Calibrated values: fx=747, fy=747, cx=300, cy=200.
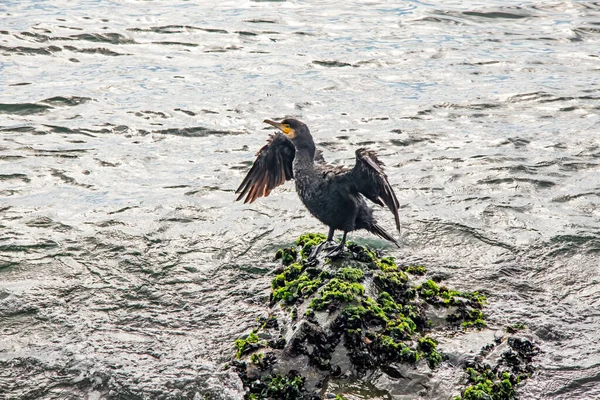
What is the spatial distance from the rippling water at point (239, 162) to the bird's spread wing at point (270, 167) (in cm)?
85

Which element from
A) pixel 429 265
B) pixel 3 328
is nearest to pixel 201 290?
pixel 3 328

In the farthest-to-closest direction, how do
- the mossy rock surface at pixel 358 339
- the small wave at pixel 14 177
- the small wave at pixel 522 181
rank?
1. the small wave at pixel 522 181
2. the small wave at pixel 14 177
3. the mossy rock surface at pixel 358 339

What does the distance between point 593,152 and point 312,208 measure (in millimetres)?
6223

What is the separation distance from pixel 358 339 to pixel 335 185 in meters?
1.58

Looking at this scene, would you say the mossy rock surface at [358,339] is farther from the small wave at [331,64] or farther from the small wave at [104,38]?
the small wave at [104,38]

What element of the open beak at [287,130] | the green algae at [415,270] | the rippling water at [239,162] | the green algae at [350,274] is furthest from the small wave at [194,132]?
the green algae at [350,274]

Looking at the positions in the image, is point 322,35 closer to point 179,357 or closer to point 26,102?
point 26,102

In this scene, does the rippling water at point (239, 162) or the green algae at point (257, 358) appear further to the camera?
the rippling water at point (239, 162)

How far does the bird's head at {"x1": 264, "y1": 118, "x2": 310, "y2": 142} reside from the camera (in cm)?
730

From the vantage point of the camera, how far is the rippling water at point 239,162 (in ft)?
22.4

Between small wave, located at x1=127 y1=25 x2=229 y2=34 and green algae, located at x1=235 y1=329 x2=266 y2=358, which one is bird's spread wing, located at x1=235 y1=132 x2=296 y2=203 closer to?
green algae, located at x1=235 y1=329 x2=266 y2=358

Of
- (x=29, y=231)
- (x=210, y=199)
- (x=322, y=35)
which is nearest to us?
(x=29, y=231)

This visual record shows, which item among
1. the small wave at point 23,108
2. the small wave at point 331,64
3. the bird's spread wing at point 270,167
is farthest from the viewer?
the small wave at point 331,64

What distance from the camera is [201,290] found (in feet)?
25.1
